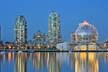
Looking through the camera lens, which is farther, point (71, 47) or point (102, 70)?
point (71, 47)

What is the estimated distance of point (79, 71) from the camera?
47.5m

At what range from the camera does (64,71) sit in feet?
163

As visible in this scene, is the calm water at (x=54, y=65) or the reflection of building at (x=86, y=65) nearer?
the reflection of building at (x=86, y=65)

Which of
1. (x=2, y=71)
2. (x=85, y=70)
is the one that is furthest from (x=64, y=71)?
(x=2, y=71)

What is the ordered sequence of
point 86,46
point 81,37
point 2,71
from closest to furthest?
1. point 2,71
2. point 86,46
3. point 81,37

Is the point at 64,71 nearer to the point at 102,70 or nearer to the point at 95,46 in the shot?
the point at 102,70

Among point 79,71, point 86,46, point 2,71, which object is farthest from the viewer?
point 86,46

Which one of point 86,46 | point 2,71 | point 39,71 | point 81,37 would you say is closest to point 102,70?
point 39,71

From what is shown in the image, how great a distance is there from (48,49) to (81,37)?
17.3 m

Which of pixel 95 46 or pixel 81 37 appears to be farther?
Result: pixel 81 37

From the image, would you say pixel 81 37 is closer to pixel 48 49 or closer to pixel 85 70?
pixel 48 49

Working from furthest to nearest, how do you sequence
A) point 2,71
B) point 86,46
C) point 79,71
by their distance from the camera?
point 86,46, point 2,71, point 79,71

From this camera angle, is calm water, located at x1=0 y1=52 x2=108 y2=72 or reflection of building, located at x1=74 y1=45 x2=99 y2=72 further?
calm water, located at x1=0 y1=52 x2=108 y2=72

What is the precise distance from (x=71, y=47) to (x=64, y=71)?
129157 millimetres
